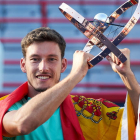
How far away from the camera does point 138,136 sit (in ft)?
7.20

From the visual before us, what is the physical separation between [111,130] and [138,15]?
805mm

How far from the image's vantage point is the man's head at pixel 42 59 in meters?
2.21

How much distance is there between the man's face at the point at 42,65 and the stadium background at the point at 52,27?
3182mm

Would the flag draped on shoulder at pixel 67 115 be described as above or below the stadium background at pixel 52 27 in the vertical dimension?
below

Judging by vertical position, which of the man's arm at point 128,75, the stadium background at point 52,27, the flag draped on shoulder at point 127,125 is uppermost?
the stadium background at point 52,27

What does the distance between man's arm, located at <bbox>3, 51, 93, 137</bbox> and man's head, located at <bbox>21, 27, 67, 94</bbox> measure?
0.73ft

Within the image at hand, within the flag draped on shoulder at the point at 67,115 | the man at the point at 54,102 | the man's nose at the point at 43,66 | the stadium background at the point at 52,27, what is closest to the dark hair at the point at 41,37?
the man at the point at 54,102

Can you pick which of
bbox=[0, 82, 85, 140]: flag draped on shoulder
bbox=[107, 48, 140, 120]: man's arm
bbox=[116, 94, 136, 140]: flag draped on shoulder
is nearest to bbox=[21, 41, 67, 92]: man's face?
bbox=[0, 82, 85, 140]: flag draped on shoulder

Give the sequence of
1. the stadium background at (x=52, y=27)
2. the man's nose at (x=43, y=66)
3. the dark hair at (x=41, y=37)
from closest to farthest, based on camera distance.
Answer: the man's nose at (x=43, y=66)
the dark hair at (x=41, y=37)
the stadium background at (x=52, y=27)

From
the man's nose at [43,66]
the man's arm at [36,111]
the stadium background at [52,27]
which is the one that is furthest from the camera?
the stadium background at [52,27]

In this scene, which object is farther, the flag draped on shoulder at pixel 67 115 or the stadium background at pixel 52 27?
the stadium background at pixel 52 27

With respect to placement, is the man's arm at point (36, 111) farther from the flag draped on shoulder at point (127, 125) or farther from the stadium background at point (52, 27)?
the stadium background at point (52, 27)

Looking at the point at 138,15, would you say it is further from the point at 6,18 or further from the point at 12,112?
the point at 6,18

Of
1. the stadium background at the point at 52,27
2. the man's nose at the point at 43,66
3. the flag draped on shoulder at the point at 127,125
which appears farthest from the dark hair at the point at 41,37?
the stadium background at the point at 52,27
